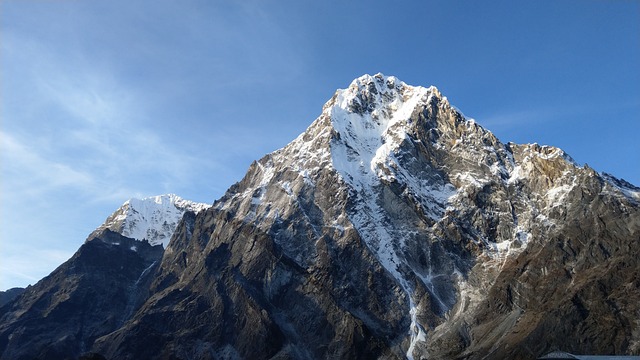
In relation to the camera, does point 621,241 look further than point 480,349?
Yes

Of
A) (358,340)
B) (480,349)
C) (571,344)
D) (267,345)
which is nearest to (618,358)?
(571,344)

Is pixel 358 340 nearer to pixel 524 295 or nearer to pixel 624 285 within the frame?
pixel 524 295

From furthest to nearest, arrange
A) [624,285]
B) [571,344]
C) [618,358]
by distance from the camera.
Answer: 1. [624,285]
2. [571,344]
3. [618,358]

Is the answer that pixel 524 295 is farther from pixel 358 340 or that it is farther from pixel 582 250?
→ pixel 358 340

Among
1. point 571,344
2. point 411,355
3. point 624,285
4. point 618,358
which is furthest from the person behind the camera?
point 411,355

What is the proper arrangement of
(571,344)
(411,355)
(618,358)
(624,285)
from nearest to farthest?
(618,358) < (571,344) < (624,285) < (411,355)

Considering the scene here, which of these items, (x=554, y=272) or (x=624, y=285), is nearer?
(x=624, y=285)

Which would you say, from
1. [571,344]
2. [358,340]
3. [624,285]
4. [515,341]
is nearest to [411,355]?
[358,340]

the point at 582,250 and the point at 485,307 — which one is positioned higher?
the point at 582,250

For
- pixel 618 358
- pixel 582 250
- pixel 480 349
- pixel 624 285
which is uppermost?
pixel 582 250
